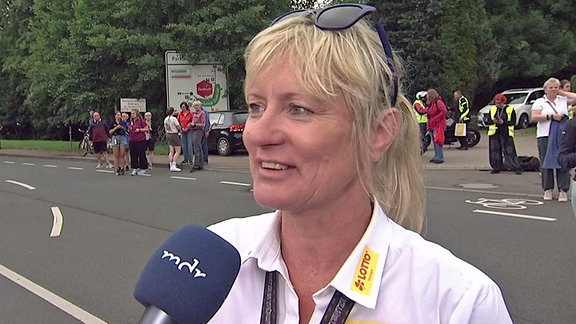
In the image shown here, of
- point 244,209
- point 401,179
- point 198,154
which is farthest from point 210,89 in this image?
point 401,179

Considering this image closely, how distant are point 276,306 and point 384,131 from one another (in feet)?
1.70

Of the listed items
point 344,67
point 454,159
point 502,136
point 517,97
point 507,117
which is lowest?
point 454,159

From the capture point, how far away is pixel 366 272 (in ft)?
4.81

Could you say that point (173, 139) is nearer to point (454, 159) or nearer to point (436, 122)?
point (436, 122)

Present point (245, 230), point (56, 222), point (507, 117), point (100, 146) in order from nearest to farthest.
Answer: point (245, 230) < point (56, 222) < point (507, 117) < point (100, 146)

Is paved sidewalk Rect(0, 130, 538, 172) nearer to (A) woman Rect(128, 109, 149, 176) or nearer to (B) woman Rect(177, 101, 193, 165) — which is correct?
(B) woman Rect(177, 101, 193, 165)

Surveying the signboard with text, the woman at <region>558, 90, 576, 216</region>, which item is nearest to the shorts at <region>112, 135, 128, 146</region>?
the signboard with text

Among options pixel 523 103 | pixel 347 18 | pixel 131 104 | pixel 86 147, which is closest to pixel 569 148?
pixel 347 18

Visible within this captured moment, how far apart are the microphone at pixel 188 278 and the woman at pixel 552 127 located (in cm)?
929

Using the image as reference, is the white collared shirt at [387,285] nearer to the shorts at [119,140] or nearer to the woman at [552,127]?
the woman at [552,127]

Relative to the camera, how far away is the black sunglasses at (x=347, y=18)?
1.50 m

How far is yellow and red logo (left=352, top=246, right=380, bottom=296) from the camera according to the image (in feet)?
4.72

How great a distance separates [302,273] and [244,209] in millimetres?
8556

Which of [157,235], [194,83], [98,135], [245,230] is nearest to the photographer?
[245,230]
